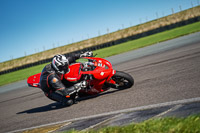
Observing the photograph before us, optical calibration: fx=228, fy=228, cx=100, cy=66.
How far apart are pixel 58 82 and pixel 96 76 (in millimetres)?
1127

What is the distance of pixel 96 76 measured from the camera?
633cm

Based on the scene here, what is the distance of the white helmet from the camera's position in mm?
6363

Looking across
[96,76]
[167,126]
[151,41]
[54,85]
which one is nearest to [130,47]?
[151,41]

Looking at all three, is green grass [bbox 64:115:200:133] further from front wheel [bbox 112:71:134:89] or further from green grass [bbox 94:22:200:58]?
green grass [bbox 94:22:200:58]

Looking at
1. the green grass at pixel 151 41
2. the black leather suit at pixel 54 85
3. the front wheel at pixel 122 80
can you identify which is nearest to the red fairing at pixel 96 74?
the front wheel at pixel 122 80

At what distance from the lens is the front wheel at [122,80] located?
6.29 meters

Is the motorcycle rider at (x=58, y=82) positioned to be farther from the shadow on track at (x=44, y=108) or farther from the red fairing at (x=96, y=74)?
the shadow on track at (x=44, y=108)

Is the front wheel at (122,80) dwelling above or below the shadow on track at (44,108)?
above

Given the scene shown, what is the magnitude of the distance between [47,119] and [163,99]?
3.01 metres

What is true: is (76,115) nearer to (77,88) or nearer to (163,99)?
(77,88)

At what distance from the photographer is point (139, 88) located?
6.32 metres

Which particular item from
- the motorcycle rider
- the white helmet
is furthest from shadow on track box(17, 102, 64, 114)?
the white helmet

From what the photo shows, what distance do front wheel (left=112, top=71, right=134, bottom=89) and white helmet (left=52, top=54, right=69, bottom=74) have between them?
138 centimetres

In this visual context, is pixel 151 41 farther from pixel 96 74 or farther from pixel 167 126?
pixel 167 126
